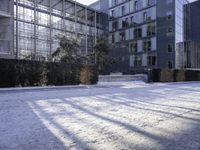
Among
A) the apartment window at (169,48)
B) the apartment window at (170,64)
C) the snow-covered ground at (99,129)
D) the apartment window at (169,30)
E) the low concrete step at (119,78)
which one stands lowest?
the snow-covered ground at (99,129)

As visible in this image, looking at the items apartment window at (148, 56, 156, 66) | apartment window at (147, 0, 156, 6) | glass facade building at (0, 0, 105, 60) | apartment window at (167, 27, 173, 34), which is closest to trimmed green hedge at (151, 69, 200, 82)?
apartment window at (167, 27, 173, 34)

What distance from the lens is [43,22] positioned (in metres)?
39.6

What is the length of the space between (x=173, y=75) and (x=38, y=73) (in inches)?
696

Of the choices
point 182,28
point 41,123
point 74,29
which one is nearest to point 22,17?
point 74,29

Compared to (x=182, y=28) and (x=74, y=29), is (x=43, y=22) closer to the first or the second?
(x=74, y=29)

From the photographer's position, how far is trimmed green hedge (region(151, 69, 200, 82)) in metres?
27.0

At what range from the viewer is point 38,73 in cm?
1642

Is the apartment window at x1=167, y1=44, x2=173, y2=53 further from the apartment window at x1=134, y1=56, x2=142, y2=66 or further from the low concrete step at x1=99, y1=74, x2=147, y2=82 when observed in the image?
the low concrete step at x1=99, y1=74, x2=147, y2=82

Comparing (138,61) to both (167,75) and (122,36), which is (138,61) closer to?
(122,36)

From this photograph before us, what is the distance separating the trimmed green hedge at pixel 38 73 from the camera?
14945 mm

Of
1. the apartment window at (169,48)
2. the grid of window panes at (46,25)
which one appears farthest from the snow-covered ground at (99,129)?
the apartment window at (169,48)

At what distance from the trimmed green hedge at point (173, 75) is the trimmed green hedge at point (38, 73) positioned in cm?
968

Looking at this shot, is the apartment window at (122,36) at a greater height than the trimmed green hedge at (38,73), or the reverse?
the apartment window at (122,36)

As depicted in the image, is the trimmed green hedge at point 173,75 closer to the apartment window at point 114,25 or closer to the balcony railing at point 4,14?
the balcony railing at point 4,14
